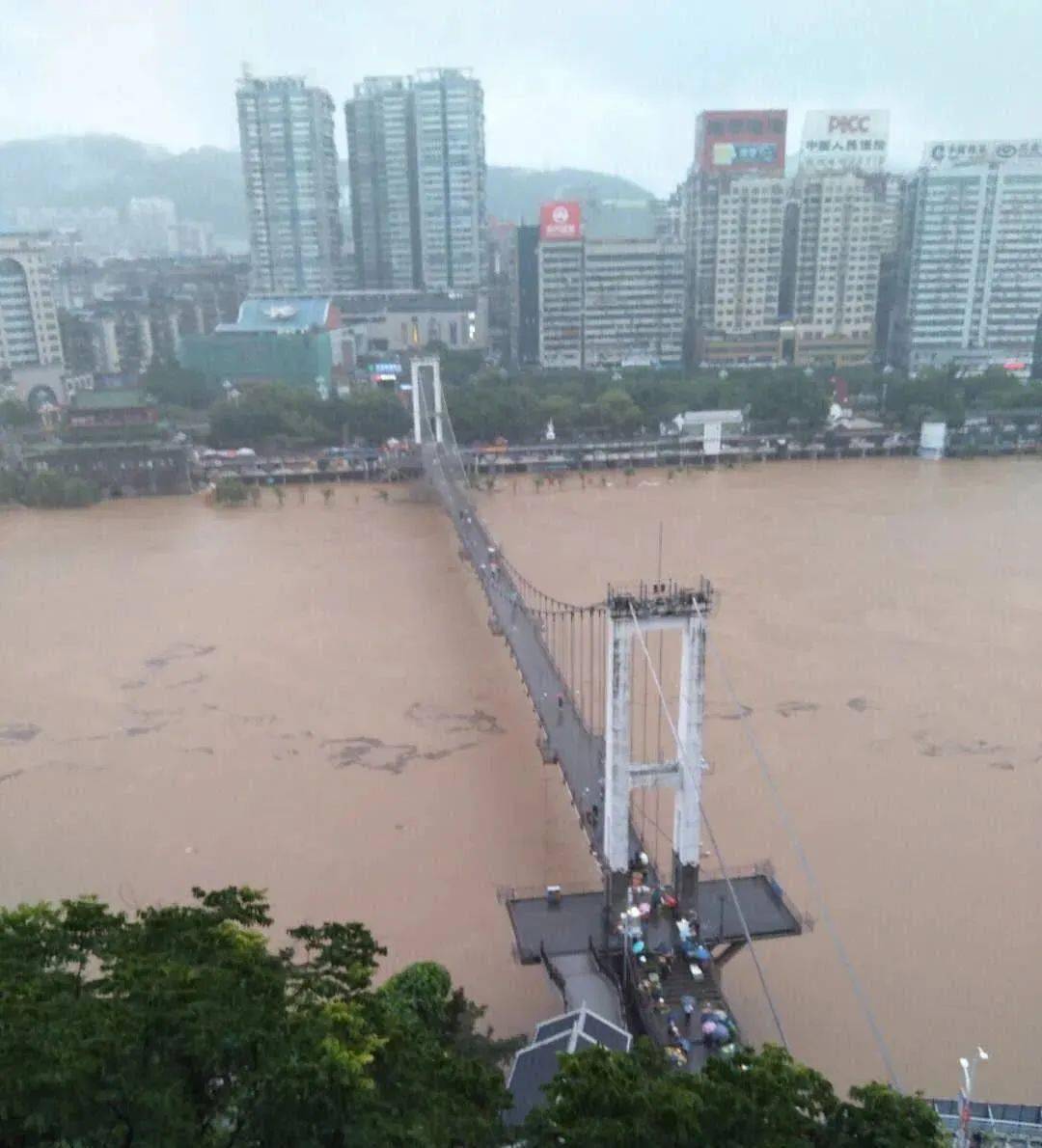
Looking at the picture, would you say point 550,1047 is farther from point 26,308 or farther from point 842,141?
point 842,141

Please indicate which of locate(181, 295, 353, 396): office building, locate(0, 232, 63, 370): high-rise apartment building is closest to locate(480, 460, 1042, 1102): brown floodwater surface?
locate(181, 295, 353, 396): office building

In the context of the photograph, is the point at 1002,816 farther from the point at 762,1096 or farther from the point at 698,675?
the point at 762,1096

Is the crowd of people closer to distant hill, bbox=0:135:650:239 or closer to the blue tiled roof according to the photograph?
the blue tiled roof

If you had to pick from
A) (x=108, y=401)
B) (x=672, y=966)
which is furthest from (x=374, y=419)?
(x=672, y=966)

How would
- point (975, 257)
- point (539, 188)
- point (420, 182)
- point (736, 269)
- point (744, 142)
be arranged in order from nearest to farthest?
point (975, 257), point (736, 269), point (744, 142), point (420, 182), point (539, 188)

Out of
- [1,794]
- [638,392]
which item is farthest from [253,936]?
[638,392]

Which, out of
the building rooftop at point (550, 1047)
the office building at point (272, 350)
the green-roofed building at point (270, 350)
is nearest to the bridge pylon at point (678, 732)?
the building rooftop at point (550, 1047)

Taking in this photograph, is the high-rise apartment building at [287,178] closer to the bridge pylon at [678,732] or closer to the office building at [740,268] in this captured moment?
the office building at [740,268]
